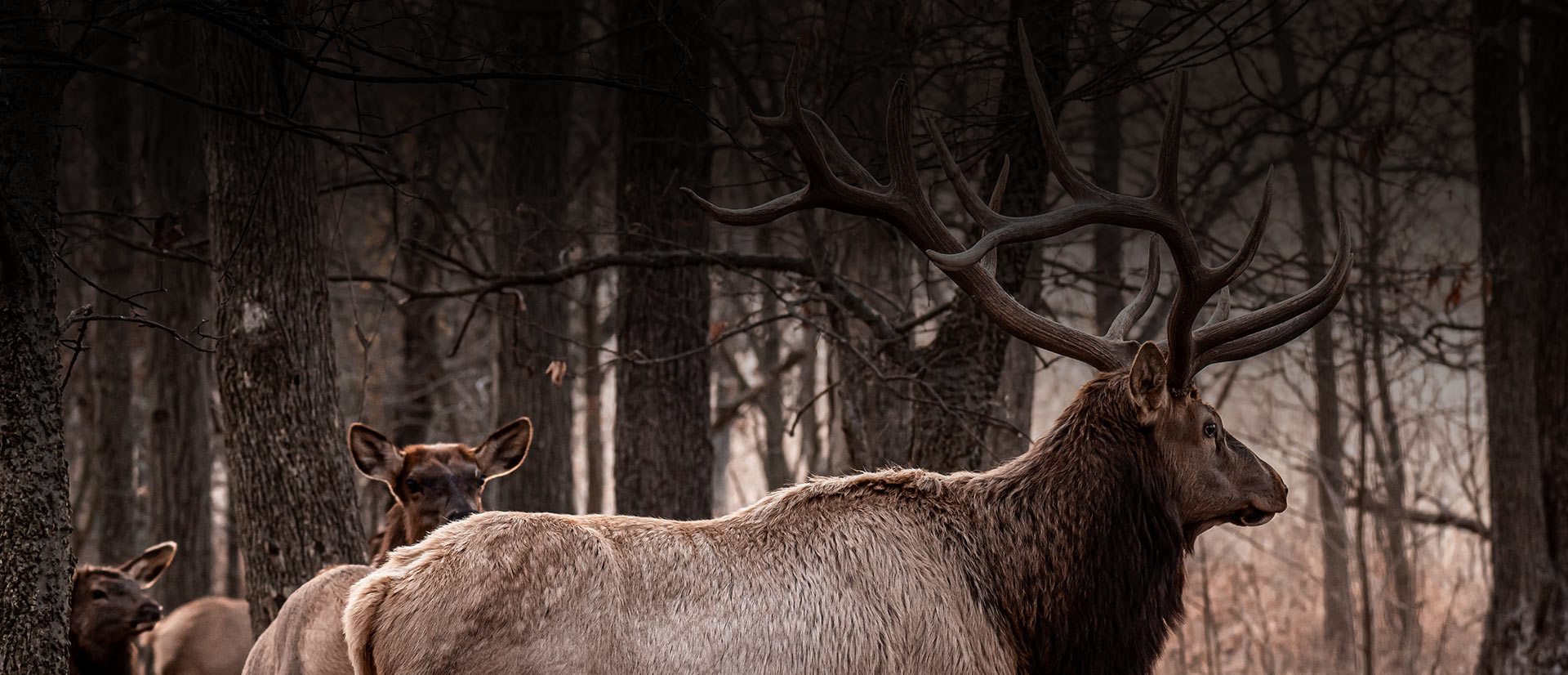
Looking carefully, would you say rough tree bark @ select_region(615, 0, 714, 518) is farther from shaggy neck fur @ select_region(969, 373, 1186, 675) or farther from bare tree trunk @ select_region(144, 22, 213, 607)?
bare tree trunk @ select_region(144, 22, 213, 607)

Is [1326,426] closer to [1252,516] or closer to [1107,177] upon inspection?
[1107,177]

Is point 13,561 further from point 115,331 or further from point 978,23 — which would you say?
point 115,331

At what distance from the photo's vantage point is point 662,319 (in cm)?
Answer: 957

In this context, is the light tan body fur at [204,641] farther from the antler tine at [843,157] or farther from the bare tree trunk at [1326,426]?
the bare tree trunk at [1326,426]

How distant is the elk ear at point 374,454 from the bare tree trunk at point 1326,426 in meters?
8.65

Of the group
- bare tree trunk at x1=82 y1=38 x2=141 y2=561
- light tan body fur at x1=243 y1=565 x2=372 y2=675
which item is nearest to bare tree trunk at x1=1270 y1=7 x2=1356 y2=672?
light tan body fur at x1=243 y1=565 x2=372 y2=675

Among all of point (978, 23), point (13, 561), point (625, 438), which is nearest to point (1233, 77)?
point (978, 23)

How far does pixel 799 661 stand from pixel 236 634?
7.07 m

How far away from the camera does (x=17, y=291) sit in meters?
5.19

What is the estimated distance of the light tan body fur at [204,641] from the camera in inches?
359

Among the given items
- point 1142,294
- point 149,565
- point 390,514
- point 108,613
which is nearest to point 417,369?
point 149,565

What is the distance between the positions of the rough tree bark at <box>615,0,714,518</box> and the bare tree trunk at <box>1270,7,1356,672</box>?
19.8ft

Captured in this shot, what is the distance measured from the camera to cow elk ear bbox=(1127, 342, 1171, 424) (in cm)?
478

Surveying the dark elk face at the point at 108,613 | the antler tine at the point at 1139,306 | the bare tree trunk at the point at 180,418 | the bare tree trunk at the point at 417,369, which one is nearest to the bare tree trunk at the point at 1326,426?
the antler tine at the point at 1139,306
